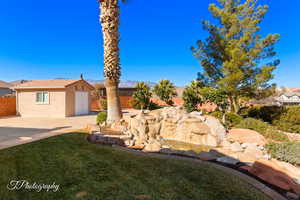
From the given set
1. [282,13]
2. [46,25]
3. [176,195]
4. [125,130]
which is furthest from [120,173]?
[282,13]

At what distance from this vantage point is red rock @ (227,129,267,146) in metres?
6.55

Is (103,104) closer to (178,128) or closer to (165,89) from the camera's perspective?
(165,89)

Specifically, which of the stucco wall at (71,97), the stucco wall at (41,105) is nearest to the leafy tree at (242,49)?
the stucco wall at (71,97)

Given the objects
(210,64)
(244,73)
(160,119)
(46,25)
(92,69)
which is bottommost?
(160,119)

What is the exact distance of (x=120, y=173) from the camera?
312cm

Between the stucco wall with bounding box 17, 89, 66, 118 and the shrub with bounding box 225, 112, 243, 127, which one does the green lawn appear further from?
the stucco wall with bounding box 17, 89, 66, 118

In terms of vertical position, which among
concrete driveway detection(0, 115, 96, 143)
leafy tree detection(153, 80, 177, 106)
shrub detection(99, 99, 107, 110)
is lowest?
concrete driveway detection(0, 115, 96, 143)

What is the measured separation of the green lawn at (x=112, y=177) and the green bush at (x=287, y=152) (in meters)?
2.91

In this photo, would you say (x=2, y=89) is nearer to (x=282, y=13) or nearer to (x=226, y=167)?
(x=226, y=167)

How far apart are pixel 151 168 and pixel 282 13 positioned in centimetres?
1917

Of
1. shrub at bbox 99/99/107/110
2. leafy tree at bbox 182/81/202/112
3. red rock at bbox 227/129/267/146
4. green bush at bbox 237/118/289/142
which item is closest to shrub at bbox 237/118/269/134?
green bush at bbox 237/118/289/142

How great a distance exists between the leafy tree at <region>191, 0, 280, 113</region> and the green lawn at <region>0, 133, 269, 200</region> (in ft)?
26.2

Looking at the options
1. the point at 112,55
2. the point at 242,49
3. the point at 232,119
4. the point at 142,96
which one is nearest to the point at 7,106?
the point at 142,96

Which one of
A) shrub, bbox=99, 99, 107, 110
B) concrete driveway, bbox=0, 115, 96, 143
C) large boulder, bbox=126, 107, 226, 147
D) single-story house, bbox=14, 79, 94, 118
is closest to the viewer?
concrete driveway, bbox=0, 115, 96, 143
